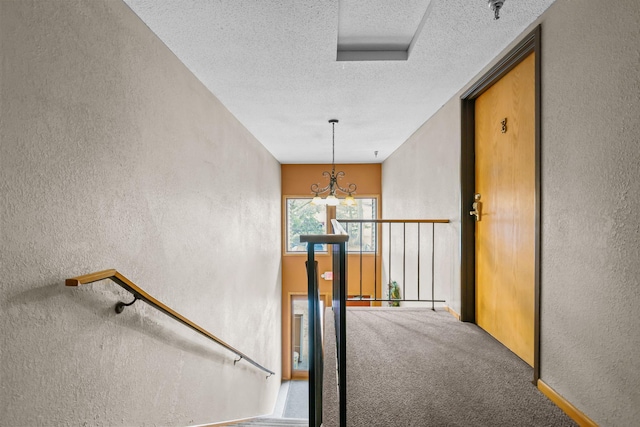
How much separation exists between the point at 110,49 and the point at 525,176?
2.32 metres

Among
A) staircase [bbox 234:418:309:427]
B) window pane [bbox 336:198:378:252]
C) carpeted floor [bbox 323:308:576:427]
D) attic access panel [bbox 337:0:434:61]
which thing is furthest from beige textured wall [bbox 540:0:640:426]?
window pane [bbox 336:198:378:252]

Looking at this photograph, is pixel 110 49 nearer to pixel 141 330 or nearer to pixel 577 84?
pixel 141 330

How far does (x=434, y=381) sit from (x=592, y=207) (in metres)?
1.20

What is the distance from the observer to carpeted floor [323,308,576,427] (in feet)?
5.43

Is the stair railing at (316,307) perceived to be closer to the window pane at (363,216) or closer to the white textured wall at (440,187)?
the white textured wall at (440,187)

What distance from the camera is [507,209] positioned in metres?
2.38

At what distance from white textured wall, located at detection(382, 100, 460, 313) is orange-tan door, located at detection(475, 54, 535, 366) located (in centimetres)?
26

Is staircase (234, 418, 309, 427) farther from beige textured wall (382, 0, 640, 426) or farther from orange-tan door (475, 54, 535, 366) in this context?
beige textured wall (382, 0, 640, 426)

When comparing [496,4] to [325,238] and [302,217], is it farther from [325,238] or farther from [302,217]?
[302,217]

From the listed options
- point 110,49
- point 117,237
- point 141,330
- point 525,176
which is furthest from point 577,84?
point 141,330

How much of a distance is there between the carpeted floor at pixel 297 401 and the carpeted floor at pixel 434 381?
4.01 meters

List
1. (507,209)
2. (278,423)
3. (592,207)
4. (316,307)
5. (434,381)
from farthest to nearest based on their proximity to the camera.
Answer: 1. (278,423)
2. (507,209)
3. (434,381)
4. (592,207)
5. (316,307)

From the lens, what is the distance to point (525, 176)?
2146mm

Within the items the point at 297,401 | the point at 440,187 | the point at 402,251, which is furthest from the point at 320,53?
the point at 297,401
